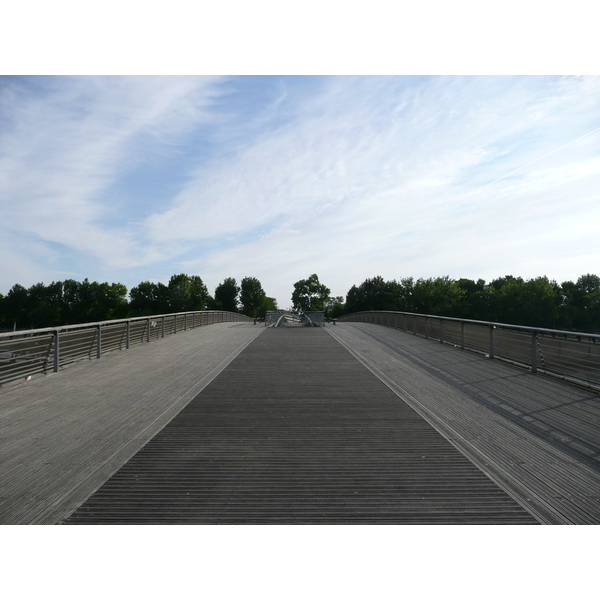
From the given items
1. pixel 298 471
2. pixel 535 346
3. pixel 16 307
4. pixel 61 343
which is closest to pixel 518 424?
pixel 298 471

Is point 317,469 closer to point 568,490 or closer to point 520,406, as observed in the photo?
point 568,490

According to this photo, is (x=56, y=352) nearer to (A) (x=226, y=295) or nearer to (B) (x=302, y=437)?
→ (B) (x=302, y=437)

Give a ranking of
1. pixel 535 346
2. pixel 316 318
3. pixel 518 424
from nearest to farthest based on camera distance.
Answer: pixel 518 424
pixel 535 346
pixel 316 318

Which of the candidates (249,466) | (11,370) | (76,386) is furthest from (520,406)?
(11,370)

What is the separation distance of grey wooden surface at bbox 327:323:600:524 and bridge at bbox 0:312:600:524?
0.02 m

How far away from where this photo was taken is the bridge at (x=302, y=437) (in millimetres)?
2984

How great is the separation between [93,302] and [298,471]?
4326 inches

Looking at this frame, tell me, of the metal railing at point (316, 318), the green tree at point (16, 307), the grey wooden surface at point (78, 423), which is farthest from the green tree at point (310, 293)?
the grey wooden surface at point (78, 423)

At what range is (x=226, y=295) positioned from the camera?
106 m

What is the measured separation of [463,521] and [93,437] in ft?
12.9

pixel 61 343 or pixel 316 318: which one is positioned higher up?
pixel 316 318

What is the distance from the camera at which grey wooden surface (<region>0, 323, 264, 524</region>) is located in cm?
316

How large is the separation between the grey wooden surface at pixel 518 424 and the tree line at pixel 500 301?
75984 mm

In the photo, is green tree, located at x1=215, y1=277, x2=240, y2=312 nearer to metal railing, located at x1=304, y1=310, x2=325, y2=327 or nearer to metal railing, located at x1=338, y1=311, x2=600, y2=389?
metal railing, located at x1=304, y1=310, x2=325, y2=327
